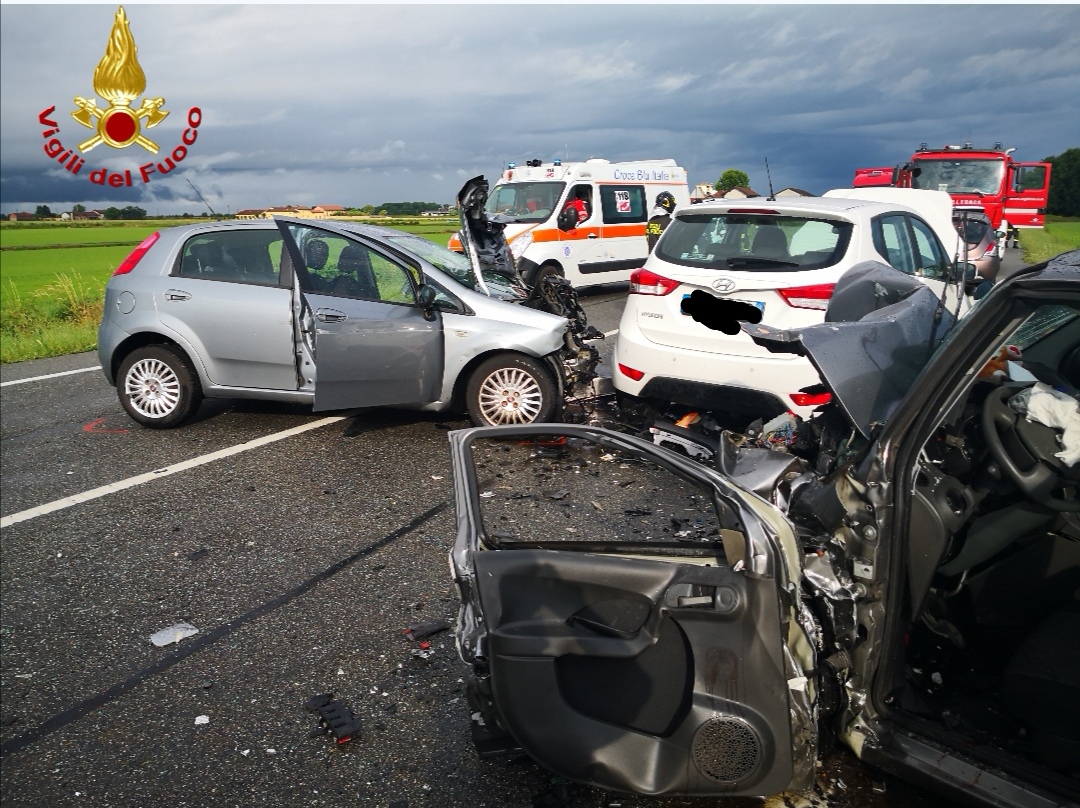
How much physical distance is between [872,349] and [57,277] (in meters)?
22.1

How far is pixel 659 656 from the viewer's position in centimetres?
219

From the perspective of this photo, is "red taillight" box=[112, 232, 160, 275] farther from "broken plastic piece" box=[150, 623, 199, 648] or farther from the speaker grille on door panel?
the speaker grille on door panel

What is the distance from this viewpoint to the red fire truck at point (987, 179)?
20.5m

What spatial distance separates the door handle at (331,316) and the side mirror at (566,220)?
8.07m

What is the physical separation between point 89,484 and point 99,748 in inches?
128

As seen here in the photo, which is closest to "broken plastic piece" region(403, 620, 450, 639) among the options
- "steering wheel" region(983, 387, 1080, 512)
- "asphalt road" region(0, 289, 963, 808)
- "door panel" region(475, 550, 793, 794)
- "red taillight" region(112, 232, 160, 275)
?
"asphalt road" region(0, 289, 963, 808)

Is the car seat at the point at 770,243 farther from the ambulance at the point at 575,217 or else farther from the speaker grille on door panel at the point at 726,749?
the ambulance at the point at 575,217

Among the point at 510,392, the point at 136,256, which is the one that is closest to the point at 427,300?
the point at 510,392

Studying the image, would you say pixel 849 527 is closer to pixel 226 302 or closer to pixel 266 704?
pixel 266 704

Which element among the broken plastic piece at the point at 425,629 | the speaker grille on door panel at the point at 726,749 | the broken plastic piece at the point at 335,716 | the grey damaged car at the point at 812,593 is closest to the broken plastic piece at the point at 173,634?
the broken plastic piece at the point at 335,716

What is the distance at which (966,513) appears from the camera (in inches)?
98.7

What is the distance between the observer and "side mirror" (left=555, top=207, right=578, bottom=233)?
13.7 metres

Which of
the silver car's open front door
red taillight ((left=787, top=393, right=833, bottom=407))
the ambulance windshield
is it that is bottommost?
red taillight ((left=787, top=393, right=833, bottom=407))

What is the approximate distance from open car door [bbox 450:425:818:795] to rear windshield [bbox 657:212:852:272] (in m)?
3.59
